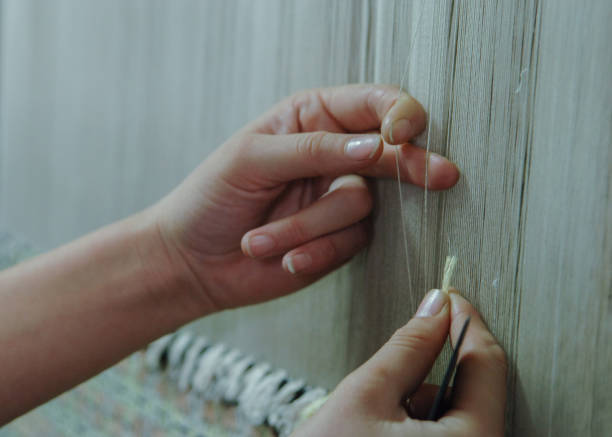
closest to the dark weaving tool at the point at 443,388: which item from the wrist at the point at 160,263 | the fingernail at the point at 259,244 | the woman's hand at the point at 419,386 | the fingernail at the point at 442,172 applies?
the woman's hand at the point at 419,386

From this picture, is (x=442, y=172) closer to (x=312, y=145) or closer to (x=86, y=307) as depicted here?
→ (x=312, y=145)

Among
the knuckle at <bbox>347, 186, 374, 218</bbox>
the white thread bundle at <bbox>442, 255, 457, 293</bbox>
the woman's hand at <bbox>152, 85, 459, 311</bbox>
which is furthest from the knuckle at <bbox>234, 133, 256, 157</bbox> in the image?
the white thread bundle at <bbox>442, 255, 457, 293</bbox>

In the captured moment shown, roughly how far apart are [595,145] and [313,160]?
234mm

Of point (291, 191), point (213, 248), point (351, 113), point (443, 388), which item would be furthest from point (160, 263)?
point (443, 388)

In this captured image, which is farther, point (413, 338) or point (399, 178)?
point (399, 178)

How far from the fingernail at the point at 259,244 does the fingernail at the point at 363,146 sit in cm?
13

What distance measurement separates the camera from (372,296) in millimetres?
564

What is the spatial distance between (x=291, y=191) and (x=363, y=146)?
167mm

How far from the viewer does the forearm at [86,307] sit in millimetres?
616

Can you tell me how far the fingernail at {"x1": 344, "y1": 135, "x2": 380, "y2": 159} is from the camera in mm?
477

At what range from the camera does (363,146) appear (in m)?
0.48

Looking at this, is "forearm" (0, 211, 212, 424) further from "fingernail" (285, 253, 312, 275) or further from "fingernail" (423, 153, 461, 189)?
"fingernail" (423, 153, 461, 189)

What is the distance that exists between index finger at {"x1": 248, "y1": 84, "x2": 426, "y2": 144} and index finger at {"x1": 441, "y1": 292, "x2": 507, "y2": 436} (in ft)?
0.51

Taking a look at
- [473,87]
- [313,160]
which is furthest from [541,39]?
[313,160]
